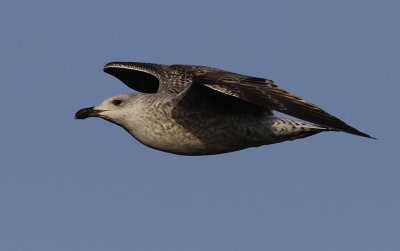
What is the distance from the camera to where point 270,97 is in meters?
13.2

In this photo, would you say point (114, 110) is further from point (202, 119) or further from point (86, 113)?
point (202, 119)

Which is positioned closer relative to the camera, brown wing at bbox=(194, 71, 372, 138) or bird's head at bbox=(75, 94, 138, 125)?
brown wing at bbox=(194, 71, 372, 138)

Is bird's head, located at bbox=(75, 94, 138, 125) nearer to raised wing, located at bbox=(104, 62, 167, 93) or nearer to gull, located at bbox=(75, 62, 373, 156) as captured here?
gull, located at bbox=(75, 62, 373, 156)

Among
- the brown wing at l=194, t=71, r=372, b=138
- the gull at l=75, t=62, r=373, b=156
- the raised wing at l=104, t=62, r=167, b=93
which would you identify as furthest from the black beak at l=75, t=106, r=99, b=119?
the raised wing at l=104, t=62, r=167, b=93

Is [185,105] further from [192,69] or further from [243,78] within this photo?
[192,69]

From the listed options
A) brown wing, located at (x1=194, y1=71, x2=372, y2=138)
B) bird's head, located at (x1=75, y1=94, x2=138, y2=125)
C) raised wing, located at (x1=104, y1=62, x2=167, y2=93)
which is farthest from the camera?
raised wing, located at (x1=104, y1=62, x2=167, y2=93)

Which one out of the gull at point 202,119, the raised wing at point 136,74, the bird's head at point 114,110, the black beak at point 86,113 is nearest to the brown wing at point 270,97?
the gull at point 202,119

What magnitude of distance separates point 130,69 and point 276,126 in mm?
5102

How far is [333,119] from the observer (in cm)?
1269

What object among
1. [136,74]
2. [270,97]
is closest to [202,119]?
[270,97]

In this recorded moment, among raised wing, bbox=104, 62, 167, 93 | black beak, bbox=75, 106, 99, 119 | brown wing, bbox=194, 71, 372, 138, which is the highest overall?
raised wing, bbox=104, 62, 167, 93

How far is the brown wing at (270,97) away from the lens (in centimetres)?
1252

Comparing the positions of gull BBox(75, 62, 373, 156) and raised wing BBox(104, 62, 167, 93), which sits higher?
raised wing BBox(104, 62, 167, 93)

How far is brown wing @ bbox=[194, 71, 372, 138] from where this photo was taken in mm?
12523
